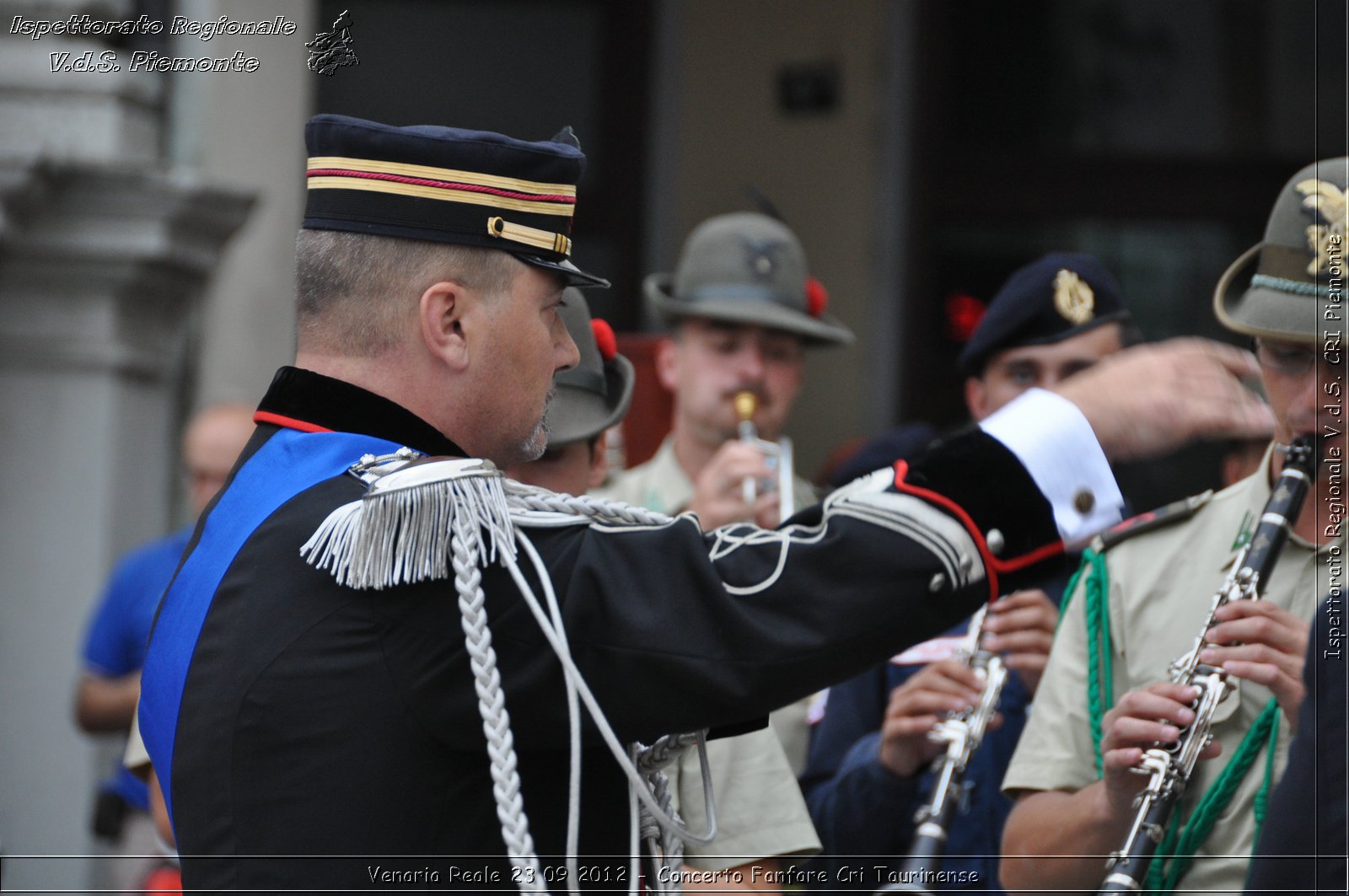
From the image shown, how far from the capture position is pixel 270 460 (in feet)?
7.11

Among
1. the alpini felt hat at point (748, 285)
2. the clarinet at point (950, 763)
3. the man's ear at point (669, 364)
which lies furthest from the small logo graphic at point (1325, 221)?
the man's ear at point (669, 364)

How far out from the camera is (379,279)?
2.13 metres

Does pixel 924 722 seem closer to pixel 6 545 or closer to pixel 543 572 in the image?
pixel 543 572

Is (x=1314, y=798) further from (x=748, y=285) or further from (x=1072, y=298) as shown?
(x=748, y=285)

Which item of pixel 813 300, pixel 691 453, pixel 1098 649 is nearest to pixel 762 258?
pixel 813 300

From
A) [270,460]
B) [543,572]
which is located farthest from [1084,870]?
[270,460]

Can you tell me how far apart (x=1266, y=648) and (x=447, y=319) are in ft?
4.32

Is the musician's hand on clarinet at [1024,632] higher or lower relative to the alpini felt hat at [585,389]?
lower

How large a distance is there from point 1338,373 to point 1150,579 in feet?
1.68

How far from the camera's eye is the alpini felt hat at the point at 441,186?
2.12 metres

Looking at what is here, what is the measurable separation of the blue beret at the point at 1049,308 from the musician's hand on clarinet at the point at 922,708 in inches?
35.7

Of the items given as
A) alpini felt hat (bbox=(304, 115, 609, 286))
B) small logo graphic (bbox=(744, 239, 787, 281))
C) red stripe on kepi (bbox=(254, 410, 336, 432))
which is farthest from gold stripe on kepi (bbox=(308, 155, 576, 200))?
small logo graphic (bbox=(744, 239, 787, 281))

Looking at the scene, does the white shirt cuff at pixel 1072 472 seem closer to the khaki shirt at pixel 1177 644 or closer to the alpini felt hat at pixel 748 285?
the khaki shirt at pixel 1177 644

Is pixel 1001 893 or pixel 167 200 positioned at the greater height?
pixel 167 200
